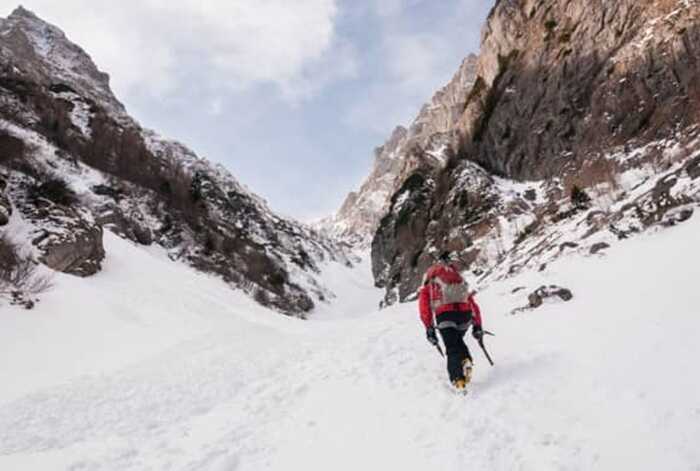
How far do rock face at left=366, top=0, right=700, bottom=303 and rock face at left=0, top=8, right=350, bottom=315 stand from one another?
16854 millimetres

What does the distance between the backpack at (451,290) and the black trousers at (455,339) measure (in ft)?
0.62

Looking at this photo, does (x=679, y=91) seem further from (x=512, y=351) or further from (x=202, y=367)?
(x=202, y=367)

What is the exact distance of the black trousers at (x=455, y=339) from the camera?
6.55 meters

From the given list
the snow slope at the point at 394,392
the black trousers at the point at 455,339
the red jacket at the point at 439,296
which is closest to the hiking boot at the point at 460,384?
the black trousers at the point at 455,339

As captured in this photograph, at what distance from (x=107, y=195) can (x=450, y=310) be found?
34.1 meters

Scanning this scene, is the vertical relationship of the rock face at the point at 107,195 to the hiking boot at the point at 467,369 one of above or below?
above

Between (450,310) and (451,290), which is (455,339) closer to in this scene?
(450,310)

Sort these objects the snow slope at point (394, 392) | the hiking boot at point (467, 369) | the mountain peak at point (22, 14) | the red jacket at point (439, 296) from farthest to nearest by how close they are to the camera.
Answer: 1. the mountain peak at point (22, 14)
2. the red jacket at point (439, 296)
3. the hiking boot at point (467, 369)
4. the snow slope at point (394, 392)

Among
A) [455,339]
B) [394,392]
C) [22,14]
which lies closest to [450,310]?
[455,339]

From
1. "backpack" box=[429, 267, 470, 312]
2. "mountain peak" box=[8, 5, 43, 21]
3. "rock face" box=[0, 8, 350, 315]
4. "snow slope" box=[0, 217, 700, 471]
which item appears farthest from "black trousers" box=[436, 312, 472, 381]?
"mountain peak" box=[8, 5, 43, 21]

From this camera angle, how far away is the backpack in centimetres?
721

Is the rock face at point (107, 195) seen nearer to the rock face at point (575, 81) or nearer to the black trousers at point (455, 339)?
the black trousers at point (455, 339)

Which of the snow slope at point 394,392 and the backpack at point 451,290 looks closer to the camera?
the snow slope at point 394,392

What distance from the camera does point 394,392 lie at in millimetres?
7172
